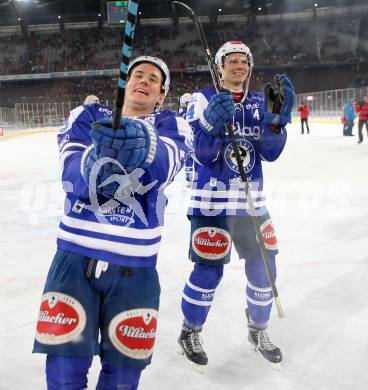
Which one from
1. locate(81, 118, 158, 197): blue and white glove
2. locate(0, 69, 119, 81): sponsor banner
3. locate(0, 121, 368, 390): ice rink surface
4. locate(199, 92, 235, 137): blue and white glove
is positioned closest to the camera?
locate(81, 118, 158, 197): blue and white glove

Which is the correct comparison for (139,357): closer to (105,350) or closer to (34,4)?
(105,350)

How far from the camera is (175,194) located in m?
6.77

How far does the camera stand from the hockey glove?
2.31 metres

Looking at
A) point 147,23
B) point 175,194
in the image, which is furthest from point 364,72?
point 175,194

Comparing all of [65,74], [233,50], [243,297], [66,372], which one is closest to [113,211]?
[66,372]

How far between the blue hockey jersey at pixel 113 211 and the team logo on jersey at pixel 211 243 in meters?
0.85

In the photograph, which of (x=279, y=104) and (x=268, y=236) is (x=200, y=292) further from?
(x=279, y=104)

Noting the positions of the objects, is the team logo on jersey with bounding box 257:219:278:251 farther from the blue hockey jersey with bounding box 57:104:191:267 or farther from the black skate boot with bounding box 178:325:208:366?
the blue hockey jersey with bounding box 57:104:191:267

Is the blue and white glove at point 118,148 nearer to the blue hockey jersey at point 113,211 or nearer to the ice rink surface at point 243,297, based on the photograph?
the blue hockey jersey at point 113,211

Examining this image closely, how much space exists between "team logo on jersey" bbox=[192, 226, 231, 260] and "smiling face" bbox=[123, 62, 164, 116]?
0.86 m

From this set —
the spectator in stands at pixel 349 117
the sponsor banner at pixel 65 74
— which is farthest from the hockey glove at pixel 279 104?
the sponsor banner at pixel 65 74

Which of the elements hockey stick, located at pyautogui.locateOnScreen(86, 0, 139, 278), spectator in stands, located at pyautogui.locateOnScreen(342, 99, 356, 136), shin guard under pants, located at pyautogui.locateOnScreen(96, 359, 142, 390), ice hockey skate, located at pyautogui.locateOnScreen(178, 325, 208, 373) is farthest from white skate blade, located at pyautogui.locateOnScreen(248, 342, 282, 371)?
spectator in stands, located at pyautogui.locateOnScreen(342, 99, 356, 136)

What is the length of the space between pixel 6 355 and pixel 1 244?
2093 mm

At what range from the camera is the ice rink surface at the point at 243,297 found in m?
2.27
